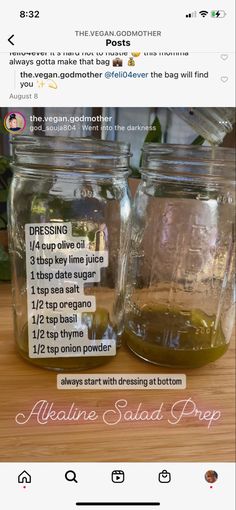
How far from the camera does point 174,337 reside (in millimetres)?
434

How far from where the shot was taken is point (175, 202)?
1.43 ft

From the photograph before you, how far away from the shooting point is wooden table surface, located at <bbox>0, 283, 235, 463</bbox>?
365mm

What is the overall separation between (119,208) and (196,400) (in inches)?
8.5

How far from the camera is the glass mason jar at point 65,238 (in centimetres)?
39
